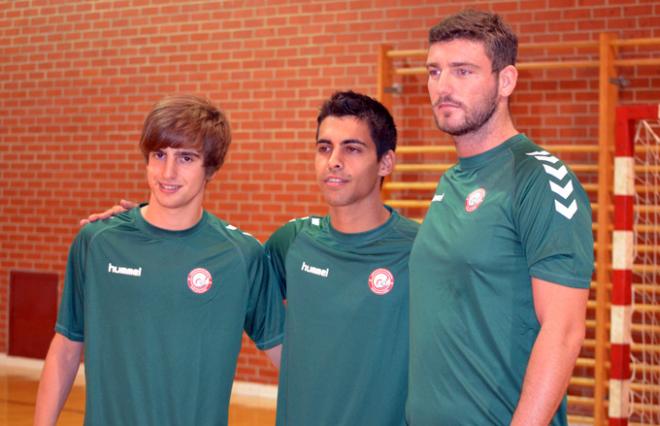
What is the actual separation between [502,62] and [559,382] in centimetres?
80

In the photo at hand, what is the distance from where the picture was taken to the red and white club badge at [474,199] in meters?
2.19

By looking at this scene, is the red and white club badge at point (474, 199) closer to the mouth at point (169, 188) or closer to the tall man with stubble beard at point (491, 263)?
the tall man with stubble beard at point (491, 263)

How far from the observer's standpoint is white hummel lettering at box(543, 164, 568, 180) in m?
2.08

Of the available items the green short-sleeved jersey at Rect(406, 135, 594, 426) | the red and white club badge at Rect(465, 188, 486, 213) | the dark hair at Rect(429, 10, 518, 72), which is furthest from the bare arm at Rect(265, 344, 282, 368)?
the dark hair at Rect(429, 10, 518, 72)

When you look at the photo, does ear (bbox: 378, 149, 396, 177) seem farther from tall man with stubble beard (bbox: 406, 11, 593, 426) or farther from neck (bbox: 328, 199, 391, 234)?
tall man with stubble beard (bbox: 406, 11, 593, 426)

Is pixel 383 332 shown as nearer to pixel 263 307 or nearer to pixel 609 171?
pixel 263 307

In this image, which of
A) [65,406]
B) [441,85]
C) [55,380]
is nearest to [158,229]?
[55,380]

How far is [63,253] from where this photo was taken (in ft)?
27.6

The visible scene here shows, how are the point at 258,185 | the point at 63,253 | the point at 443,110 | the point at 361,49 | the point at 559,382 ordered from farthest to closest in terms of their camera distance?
the point at 63,253 → the point at 258,185 → the point at 361,49 → the point at 443,110 → the point at 559,382

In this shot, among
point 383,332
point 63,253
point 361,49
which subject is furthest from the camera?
point 63,253

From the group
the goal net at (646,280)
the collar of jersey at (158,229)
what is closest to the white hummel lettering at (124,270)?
the collar of jersey at (158,229)

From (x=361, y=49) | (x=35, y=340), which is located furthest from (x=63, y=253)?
(x=361, y=49)

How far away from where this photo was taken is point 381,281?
2.74m

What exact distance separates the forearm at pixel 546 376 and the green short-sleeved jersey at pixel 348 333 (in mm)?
730
